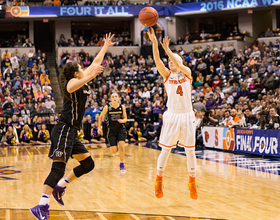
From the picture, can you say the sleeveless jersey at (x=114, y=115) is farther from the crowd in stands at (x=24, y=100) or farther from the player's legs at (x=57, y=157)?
the crowd in stands at (x=24, y=100)

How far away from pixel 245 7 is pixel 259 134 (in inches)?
611

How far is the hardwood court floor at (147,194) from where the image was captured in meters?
5.09

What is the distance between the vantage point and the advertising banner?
34.8 ft

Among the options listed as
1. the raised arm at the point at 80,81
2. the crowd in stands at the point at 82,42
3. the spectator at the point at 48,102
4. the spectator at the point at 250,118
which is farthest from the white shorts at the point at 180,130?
the crowd in stands at the point at 82,42

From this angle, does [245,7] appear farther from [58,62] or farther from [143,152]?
[143,152]

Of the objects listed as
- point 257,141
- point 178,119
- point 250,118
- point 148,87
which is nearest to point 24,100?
point 148,87

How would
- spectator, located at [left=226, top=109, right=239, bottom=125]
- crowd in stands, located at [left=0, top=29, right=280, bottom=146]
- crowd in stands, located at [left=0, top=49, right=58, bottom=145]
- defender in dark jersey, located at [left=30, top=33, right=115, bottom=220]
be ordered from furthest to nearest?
crowd in stands, located at [left=0, top=29, right=280, bottom=146]
crowd in stands, located at [left=0, top=49, right=58, bottom=145]
spectator, located at [left=226, top=109, right=239, bottom=125]
defender in dark jersey, located at [left=30, top=33, right=115, bottom=220]

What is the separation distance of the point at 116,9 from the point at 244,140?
17.5 metres

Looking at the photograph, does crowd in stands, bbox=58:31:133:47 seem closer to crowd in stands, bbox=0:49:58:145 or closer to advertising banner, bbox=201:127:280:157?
crowd in stands, bbox=0:49:58:145

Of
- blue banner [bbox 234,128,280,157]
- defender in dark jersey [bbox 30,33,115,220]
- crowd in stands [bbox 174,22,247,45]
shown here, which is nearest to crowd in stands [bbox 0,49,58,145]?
blue banner [bbox 234,128,280,157]

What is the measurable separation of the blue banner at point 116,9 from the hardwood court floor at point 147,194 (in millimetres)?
17222

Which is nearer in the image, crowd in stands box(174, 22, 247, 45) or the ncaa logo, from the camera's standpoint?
the ncaa logo

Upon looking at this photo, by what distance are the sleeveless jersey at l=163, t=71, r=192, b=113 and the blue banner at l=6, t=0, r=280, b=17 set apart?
804 inches

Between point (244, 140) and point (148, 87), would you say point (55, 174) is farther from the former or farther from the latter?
point (148, 87)
